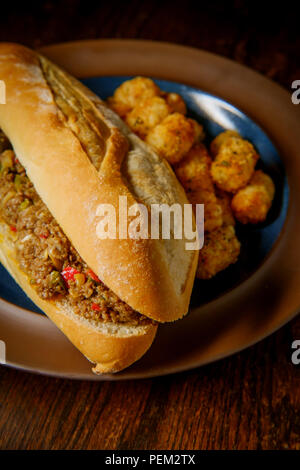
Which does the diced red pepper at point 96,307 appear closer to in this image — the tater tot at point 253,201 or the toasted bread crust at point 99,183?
the toasted bread crust at point 99,183

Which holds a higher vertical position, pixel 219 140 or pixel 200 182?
pixel 219 140

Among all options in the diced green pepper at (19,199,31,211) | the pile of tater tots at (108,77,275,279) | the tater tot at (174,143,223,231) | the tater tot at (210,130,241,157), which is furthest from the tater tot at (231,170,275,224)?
the diced green pepper at (19,199,31,211)

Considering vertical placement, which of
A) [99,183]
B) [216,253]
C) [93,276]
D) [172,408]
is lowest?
[172,408]

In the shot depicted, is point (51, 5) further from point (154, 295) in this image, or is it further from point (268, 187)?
point (154, 295)

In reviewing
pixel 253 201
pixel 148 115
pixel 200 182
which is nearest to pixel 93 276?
Result: pixel 200 182

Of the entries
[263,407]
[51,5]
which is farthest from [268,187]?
[51,5]

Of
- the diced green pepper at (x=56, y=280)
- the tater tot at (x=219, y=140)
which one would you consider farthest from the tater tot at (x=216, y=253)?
the diced green pepper at (x=56, y=280)

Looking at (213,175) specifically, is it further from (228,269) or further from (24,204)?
(24,204)
